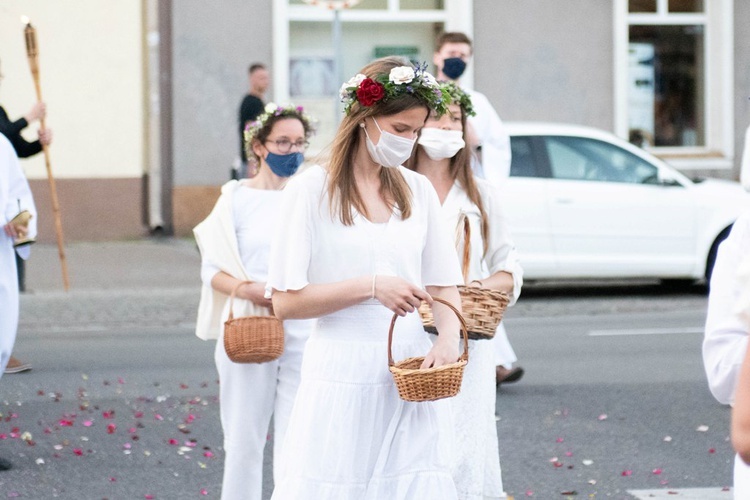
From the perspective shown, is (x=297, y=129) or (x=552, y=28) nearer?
(x=297, y=129)

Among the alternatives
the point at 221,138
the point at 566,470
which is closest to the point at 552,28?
the point at 221,138

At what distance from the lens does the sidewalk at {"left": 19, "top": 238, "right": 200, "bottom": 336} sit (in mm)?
12734

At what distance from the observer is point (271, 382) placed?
5.55 metres

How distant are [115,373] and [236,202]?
4.42m

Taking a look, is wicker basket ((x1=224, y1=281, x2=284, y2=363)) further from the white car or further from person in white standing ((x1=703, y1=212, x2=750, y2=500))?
the white car

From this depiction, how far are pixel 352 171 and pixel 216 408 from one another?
467 centimetres

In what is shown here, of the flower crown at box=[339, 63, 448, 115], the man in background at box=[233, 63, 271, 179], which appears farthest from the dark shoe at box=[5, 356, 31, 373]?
the man in background at box=[233, 63, 271, 179]

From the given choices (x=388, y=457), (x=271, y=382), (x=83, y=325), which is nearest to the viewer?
(x=388, y=457)

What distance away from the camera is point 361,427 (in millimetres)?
3941

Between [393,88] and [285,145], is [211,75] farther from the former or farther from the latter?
[393,88]

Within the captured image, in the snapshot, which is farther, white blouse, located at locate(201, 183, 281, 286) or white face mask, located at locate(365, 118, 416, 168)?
white blouse, located at locate(201, 183, 281, 286)

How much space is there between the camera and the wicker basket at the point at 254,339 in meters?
5.32

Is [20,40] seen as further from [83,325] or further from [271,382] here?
[271,382]

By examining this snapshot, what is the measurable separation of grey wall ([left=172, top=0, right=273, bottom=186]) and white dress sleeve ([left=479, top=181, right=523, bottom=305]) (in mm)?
13171
